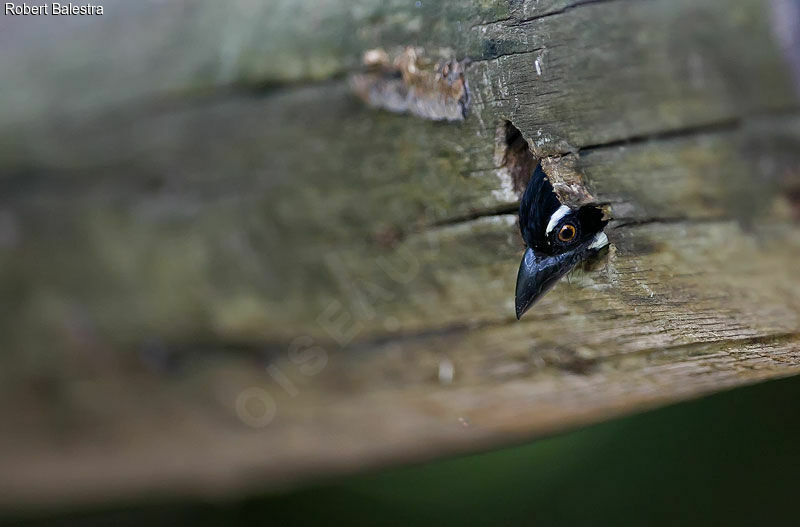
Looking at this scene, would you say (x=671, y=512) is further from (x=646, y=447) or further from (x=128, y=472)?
(x=128, y=472)

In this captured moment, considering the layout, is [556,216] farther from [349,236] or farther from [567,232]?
[349,236]

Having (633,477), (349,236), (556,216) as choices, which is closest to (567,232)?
(556,216)

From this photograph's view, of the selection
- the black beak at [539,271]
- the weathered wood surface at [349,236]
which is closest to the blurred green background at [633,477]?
the weathered wood surface at [349,236]

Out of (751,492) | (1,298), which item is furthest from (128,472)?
(751,492)

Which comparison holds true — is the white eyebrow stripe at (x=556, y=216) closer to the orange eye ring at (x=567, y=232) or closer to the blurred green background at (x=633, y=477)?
the orange eye ring at (x=567, y=232)

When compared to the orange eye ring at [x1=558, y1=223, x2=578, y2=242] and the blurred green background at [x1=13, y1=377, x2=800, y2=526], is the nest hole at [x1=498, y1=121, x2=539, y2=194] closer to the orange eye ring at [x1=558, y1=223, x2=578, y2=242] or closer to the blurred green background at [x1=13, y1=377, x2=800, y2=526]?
the orange eye ring at [x1=558, y1=223, x2=578, y2=242]

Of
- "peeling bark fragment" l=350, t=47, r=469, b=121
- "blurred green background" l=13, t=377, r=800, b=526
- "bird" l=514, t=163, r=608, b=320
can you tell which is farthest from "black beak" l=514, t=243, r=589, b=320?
"blurred green background" l=13, t=377, r=800, b=526
